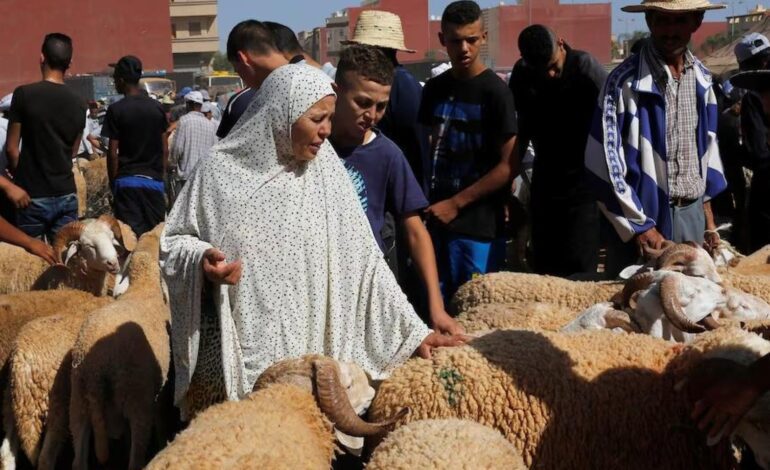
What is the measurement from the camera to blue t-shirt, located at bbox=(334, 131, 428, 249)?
3836 mm

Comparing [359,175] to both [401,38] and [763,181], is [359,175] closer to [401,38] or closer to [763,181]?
[401,38]

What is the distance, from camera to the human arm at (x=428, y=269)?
3730 mm

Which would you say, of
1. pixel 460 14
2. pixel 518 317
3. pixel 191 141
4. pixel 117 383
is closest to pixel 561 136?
pixel 460 14

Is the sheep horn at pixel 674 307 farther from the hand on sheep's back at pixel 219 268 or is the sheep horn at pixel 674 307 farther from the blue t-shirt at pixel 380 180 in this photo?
the hand on sheep's back at pixel 219 268

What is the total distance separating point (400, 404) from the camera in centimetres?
329

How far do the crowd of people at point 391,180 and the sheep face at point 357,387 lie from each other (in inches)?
3.6

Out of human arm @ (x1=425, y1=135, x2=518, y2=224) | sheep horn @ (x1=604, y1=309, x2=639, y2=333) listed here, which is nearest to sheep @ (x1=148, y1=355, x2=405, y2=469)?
sheep horn @ (x1=604, y1=309, x2=639, y2=333)

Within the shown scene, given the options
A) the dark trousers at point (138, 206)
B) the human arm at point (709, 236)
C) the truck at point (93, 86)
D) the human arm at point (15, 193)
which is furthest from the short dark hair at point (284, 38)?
the truck at point (93, 86)

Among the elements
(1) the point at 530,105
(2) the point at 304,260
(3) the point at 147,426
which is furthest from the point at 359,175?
(1) the point at 530,105

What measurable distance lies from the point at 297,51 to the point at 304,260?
8.77 feet

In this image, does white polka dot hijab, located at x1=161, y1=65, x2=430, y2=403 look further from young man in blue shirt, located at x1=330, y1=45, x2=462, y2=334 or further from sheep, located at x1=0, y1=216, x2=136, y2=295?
sheep, located at x1=0, y1=216, x2=136, y2=295

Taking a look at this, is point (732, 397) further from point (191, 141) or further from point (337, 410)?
point (191, 141)

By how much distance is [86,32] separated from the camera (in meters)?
35.0

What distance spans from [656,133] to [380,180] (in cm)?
137
